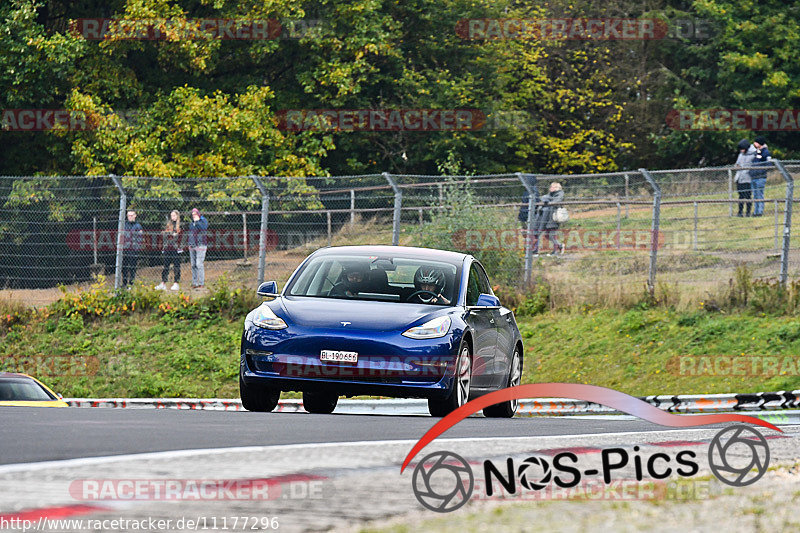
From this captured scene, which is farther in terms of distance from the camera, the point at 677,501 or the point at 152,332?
the point at 152,332

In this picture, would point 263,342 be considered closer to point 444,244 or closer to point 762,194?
point 444,244

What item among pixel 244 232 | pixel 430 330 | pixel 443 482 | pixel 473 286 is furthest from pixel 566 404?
pixel 443 482

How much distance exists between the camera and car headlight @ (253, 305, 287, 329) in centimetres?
1105

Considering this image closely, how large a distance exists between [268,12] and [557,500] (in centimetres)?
3234

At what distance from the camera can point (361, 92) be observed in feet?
141

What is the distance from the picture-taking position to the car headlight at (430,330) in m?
10.9

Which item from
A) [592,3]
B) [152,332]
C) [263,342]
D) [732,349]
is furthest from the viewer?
[592,3]

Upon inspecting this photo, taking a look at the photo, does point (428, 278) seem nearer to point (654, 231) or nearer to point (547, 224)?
point (654, 231)

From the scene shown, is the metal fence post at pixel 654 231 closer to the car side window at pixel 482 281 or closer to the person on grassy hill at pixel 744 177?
the person on grassy hill at pixel 744 177

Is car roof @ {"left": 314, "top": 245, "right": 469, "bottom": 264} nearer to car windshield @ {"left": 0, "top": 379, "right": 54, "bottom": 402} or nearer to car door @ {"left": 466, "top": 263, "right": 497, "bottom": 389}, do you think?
car door @ {"left": 466, "top": 263, "right": 497, "bottom": 389}

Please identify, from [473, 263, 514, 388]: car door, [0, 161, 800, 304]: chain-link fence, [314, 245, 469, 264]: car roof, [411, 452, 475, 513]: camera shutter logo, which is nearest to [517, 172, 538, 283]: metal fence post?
[0, 161, 800, 304]: chain-link fence

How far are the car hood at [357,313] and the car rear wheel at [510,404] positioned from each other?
5.76ft

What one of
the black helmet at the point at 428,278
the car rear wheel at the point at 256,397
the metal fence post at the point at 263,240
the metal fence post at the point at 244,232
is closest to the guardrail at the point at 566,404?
the black helmet at the point at 428,278

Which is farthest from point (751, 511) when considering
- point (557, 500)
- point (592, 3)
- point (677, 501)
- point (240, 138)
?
point (592, 3)
